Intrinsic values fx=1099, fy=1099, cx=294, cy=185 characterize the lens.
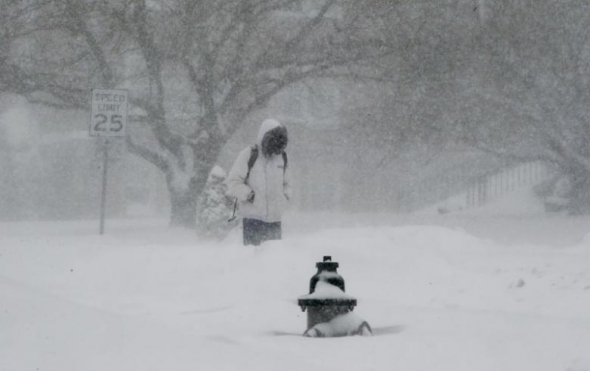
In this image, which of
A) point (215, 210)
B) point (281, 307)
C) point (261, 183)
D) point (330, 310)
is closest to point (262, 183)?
point (261, 183)

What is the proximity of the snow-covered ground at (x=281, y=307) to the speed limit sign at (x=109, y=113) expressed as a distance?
16.8 ft

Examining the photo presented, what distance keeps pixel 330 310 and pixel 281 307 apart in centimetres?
125

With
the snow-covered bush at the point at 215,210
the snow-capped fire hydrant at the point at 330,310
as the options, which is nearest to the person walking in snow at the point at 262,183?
the snow-capped fire hydrant at the point at 330,310

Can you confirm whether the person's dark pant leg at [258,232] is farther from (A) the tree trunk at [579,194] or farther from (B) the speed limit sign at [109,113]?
(A) the tree trunk at [579,194]

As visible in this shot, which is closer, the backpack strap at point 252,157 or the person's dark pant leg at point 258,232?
the backpack strap at point 252,157

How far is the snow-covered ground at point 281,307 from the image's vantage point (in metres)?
5.31

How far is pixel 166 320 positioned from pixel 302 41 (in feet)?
52.9

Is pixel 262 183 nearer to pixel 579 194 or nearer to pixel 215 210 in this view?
pixel 215 210

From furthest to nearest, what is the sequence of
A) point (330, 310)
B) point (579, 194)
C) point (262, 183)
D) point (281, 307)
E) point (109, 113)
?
point (579, 194)
point (109, 113)
point (262, 183)
point (281, 307)
point (330, 310)

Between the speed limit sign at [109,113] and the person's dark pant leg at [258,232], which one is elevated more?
the speed limit sign at [109,113]

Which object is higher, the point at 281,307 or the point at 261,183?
the point at 261,183

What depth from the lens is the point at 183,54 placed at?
21.5m

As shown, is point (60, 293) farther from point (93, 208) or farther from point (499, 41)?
point (93, 208)

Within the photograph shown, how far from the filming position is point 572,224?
24.0 metres
